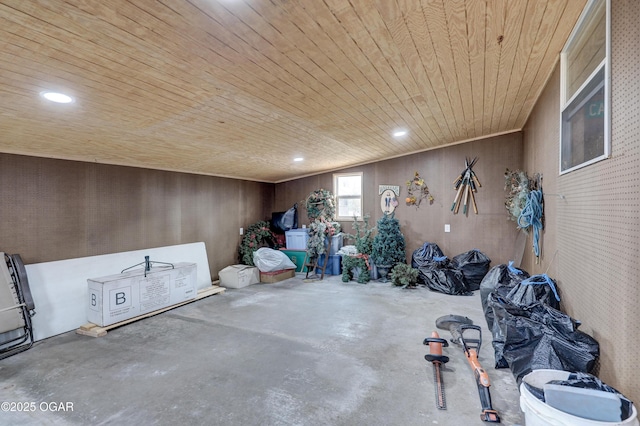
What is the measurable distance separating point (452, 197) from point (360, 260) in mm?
2197

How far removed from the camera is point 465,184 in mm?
5793

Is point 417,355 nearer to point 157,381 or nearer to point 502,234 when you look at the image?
point 157,381

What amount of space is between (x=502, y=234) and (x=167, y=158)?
588 centimetres

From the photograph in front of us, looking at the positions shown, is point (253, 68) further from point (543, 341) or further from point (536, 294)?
point (536, 294)

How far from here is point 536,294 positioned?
270cm

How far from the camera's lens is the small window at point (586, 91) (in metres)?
1.91

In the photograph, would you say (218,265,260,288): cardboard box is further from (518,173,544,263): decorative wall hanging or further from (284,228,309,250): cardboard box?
(518,173,544,263): decorative wall hanging

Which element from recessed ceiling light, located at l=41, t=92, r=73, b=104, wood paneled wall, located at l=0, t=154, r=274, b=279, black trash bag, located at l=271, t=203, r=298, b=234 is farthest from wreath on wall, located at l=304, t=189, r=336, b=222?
recessed ceiling light, located at l=41, t=92, r=73, b=104

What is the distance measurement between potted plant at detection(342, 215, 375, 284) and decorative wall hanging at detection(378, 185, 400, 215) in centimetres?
55

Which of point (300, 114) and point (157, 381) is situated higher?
point (300, 114)

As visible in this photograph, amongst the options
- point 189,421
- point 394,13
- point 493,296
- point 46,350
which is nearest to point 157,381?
point 189,421

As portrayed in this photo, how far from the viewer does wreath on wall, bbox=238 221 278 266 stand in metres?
6.72

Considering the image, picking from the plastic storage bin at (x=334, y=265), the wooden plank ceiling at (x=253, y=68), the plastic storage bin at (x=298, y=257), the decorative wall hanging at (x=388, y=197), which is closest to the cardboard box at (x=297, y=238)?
the plastic storage bin at (x=298, y=257)

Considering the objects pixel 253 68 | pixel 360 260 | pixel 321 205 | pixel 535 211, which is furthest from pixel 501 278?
pixel 321 205
